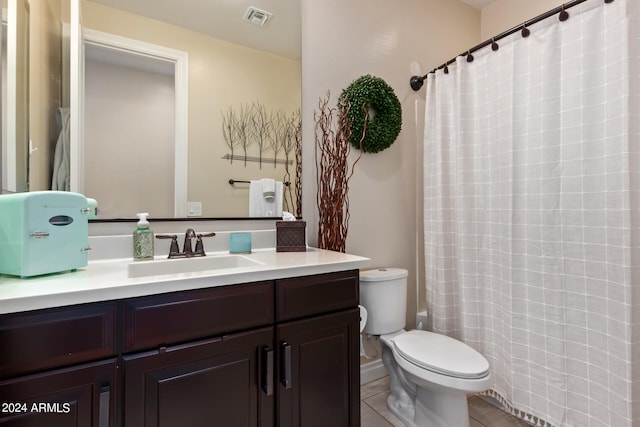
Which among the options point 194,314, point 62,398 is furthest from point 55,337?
point 194,314

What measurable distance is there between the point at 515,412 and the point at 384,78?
206cm

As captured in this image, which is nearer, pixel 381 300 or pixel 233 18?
pixel 233 18

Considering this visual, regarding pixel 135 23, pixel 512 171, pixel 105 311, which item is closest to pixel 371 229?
pixel 512 171

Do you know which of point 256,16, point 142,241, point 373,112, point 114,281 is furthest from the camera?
point 373,112

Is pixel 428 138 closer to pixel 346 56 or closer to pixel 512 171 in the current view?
pixel 512 171

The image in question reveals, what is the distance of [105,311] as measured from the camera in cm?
88

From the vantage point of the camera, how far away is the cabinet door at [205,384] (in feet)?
3.00

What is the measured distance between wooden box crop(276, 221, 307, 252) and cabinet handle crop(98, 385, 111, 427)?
89 centimetres

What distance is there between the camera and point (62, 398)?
2.72 ft

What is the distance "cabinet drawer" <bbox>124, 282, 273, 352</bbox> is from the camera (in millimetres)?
915

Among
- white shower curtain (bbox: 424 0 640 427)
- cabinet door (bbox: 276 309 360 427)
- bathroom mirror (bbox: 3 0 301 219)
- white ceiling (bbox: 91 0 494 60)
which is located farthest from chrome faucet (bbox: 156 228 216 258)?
white shower curtain (bbox: 424 0 640 427)

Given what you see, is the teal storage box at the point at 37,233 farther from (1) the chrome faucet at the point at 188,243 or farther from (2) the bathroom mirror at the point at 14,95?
(1) the chrome faucet at the point at 188,243

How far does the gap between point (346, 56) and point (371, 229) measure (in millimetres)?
1089

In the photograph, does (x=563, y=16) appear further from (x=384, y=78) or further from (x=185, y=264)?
(x=185, y=264)
